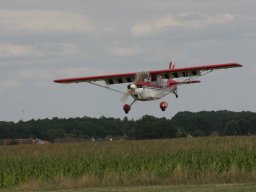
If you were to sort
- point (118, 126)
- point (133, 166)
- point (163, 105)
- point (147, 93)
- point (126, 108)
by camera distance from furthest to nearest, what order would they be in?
point (118, 126), point (163, 105), point (147, 93), point (126, 108), point (133, 166)

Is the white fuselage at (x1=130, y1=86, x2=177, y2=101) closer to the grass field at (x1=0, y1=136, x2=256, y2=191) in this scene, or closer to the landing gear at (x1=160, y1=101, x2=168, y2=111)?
the landing gear at (x1=160, y1=101, x2=168, y2=111)

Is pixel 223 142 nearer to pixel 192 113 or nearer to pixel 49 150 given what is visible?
pixel 49 150

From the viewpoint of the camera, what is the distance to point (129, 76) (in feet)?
201

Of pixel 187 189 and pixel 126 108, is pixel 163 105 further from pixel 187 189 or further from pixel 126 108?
pixel 187 189

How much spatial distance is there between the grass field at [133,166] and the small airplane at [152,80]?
12.9 meters

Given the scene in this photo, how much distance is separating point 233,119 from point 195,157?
5012 cm

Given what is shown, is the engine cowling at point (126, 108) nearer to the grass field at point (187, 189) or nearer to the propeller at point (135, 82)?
the propeller at point (135, 82)

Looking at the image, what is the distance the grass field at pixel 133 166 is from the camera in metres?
31.2

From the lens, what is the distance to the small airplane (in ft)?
181

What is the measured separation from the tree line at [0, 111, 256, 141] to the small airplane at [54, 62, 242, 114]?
7.84 metres

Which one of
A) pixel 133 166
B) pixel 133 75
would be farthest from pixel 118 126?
pixel 133 166

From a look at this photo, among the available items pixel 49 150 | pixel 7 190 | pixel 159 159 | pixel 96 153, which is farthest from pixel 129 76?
pixel 7 190

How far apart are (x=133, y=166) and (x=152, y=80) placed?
956 inches

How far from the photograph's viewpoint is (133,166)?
34594 mm
